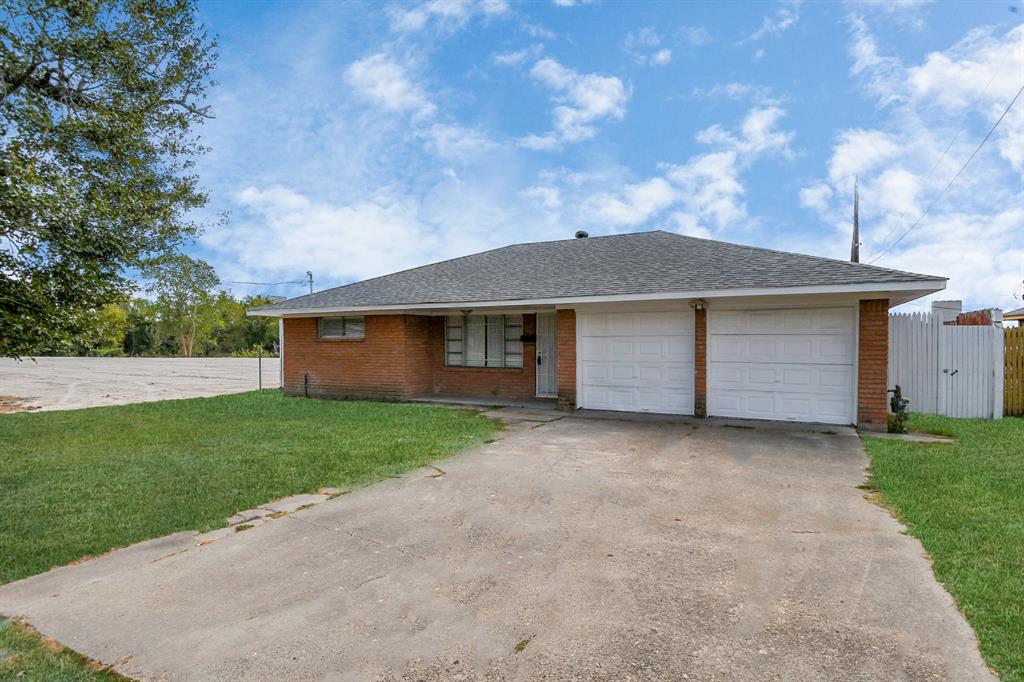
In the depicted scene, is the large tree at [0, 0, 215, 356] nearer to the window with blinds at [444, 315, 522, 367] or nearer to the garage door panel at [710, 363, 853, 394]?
the window with blinds at [444, 315, 522, 367]

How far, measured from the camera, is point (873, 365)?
9.20 m

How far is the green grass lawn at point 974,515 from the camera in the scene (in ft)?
10.00

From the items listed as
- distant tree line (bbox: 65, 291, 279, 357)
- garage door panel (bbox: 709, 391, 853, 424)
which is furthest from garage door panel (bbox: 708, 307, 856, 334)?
distant tree line (bbox: 65, 291, 279, 357)

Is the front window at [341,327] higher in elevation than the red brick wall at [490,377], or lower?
higher

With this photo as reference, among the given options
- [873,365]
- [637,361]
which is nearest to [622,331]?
[637,361]

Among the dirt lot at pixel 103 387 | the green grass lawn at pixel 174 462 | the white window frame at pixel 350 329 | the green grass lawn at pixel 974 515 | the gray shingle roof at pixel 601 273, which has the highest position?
the gray shingle roof at pixel 601 273

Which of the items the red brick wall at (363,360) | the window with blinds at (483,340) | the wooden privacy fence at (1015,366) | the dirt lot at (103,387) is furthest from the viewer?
the dirt lot at (103,387)

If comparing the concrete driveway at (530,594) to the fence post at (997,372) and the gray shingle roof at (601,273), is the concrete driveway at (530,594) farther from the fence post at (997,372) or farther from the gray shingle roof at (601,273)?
the fence post at (997,372)

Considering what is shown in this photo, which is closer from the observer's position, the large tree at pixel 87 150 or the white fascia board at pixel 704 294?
the large tree at pixel 87 150

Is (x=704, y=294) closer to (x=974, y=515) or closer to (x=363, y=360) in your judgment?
(x=974, y=515)

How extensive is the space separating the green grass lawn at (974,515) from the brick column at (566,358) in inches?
219

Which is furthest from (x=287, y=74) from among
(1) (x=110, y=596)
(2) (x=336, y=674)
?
(2) (x=336, y=674)

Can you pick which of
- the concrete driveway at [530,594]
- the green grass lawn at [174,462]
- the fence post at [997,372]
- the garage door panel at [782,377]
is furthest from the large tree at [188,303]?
the fence post at [997,372]

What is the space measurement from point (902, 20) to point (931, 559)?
504 inches
